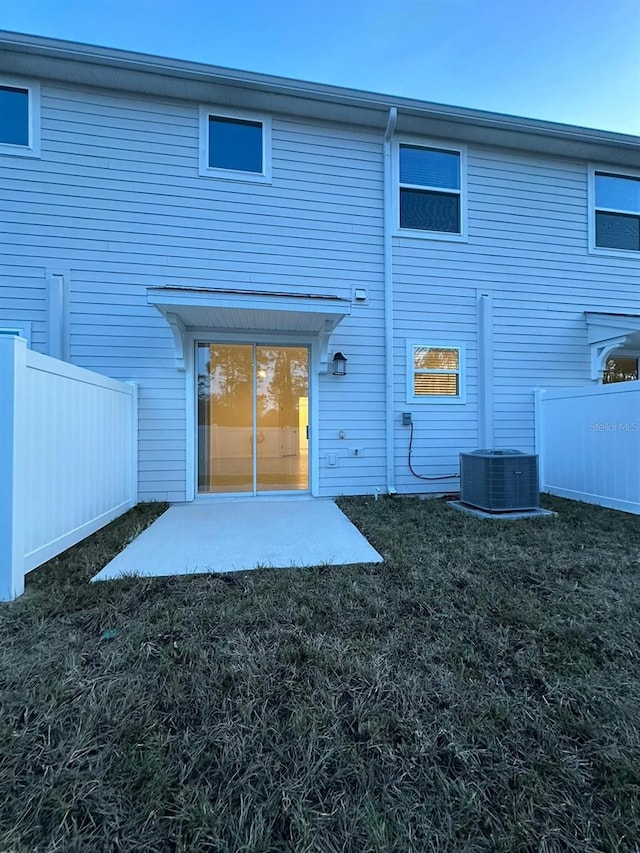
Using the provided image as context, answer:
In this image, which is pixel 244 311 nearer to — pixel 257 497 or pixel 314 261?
pixel 314 261

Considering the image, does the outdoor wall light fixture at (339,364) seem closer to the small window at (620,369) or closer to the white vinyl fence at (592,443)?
the white vinyl fence at (592,443)

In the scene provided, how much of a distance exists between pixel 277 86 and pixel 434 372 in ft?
14.1

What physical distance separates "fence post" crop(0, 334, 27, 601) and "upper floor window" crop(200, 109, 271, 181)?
4.05m

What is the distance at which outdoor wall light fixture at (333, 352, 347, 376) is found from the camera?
5371mm

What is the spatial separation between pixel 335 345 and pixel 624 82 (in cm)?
853

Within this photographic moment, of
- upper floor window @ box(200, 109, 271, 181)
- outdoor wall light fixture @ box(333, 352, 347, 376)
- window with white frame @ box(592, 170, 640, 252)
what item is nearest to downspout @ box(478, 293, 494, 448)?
outdoor wall light fixture @ box(333, 352, 347, 376)

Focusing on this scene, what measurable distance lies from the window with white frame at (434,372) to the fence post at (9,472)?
4.58 m

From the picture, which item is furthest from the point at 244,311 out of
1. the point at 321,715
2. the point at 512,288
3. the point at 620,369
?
the point at 620,369

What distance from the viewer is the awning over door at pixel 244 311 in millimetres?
4262

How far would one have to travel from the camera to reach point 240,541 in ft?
11.8

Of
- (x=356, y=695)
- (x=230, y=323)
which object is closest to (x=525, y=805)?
(x=356, y=695)

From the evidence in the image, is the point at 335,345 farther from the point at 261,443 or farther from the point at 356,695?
the point at 356,695

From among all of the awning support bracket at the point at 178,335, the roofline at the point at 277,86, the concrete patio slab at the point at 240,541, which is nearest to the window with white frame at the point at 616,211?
the roofline at the point at 277,86

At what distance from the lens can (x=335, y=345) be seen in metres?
5.47
